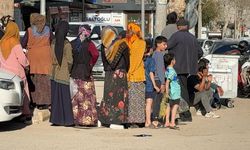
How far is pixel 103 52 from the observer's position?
1084 centimetres

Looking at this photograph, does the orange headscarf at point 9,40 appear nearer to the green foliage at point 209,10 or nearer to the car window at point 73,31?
the car window at point 73,31

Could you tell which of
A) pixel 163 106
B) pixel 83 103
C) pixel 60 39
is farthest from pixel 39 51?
pixel 163 106

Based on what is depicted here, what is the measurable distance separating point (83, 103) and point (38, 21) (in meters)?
1.85

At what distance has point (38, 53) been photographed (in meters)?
11.5

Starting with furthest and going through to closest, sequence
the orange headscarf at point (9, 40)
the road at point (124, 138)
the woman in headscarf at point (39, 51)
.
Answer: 1. the woman in headscarf at point (39, 51)
2. the orange headscarf at point (9, 40)
3. the road at point (124, 138)

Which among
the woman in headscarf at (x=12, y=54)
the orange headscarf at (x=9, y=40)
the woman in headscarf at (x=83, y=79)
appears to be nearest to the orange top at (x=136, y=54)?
the woman in headscarf at (x=83, y=79)

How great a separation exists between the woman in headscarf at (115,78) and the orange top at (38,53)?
4.36 feet

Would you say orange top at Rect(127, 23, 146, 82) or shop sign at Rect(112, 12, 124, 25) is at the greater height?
shop sign at Rect(112, 12, 124, 25)

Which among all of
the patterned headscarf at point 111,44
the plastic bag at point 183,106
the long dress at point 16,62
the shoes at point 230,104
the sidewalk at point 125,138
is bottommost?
the shoes at point 230,104

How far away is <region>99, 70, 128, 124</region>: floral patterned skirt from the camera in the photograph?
10.7 m

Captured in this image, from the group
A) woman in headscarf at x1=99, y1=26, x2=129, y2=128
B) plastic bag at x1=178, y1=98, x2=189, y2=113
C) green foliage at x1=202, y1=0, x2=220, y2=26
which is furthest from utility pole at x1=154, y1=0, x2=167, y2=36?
green foliage at x1=202, y1=0, x2=220, y2=26

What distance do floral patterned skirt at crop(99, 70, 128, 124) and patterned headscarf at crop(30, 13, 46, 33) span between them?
5.58 ft

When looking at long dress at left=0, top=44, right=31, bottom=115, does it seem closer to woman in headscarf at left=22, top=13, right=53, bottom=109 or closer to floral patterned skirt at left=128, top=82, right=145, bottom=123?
woman in headscarf at left=22, top=13, right=53, bottom=109

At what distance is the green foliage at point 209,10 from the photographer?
6994 centimetres
